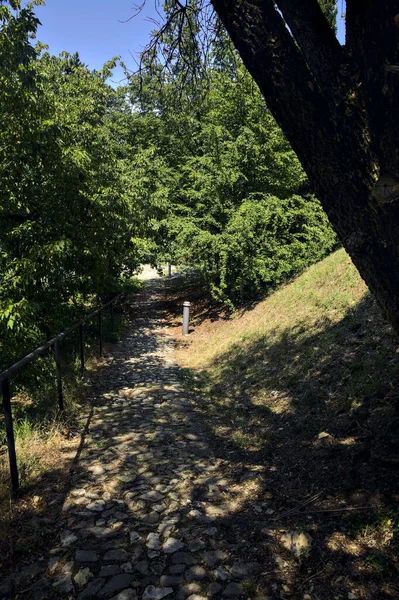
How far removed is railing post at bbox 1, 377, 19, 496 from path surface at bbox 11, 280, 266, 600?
469mm

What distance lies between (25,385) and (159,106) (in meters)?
16.3

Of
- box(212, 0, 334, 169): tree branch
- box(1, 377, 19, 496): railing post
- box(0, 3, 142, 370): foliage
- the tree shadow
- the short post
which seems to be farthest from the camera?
the short post

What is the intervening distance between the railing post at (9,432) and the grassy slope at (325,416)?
→ 6.81ft

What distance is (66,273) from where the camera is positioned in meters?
6.20

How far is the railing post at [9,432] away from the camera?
317 centimetres

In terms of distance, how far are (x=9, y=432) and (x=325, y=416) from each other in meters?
3.26

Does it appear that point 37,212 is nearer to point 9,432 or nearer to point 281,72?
point 9,432

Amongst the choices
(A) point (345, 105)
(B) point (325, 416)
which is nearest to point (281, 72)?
(A) point (345, 105)

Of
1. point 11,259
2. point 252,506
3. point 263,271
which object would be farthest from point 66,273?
point 263,271

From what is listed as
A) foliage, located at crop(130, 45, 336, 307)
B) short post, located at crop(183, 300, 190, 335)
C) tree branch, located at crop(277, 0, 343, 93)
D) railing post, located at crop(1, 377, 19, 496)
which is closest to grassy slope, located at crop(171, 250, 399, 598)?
railing post, located at crop(1, 377, 19, 496)

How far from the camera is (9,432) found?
3199mm

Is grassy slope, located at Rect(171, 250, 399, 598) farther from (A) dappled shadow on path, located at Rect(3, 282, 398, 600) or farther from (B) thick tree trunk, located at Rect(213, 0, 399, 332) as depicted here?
(B) thick tree trunk, located at Rect(213, 0, 399, 332)

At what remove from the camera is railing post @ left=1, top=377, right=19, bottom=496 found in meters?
3.17

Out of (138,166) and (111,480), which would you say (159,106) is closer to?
(138,166)
